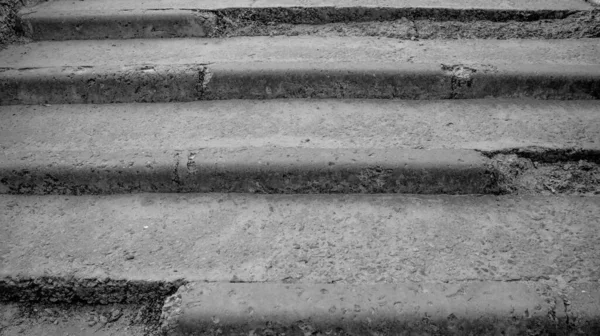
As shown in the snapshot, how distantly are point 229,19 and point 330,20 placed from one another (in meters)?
0.50

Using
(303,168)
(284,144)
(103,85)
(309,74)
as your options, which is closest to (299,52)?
(309,74)

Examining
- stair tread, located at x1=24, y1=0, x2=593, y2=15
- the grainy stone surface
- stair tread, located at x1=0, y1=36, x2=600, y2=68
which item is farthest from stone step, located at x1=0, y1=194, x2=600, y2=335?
stair tread, located at x1=24, y1=0, x2=593, y2=15

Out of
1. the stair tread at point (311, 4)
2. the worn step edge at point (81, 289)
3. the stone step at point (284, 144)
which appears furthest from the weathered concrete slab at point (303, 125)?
the stair tread at point (311, 4)

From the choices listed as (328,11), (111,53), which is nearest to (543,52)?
(328,11)

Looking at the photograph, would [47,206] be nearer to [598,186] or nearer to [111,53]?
[111,53]

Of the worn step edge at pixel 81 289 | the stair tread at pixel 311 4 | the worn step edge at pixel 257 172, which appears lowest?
the worn step edge at pixel 81 289

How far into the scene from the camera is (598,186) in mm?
1399

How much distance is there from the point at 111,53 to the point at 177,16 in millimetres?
360

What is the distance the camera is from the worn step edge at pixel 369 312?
103cm

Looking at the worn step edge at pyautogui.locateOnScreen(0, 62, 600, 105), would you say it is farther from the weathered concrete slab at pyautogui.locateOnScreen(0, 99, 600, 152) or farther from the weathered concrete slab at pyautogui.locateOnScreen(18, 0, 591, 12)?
the weathered concrete slab at pyautogui.locateOnScreen(18, 0, 591, 12)

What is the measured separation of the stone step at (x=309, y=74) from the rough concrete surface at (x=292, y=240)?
0.54 metres

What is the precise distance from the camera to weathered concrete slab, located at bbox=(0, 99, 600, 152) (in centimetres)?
152

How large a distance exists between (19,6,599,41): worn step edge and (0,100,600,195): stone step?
550mm

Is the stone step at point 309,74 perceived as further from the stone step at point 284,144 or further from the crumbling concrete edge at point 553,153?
the crumbling concrete edge at point 553,153
